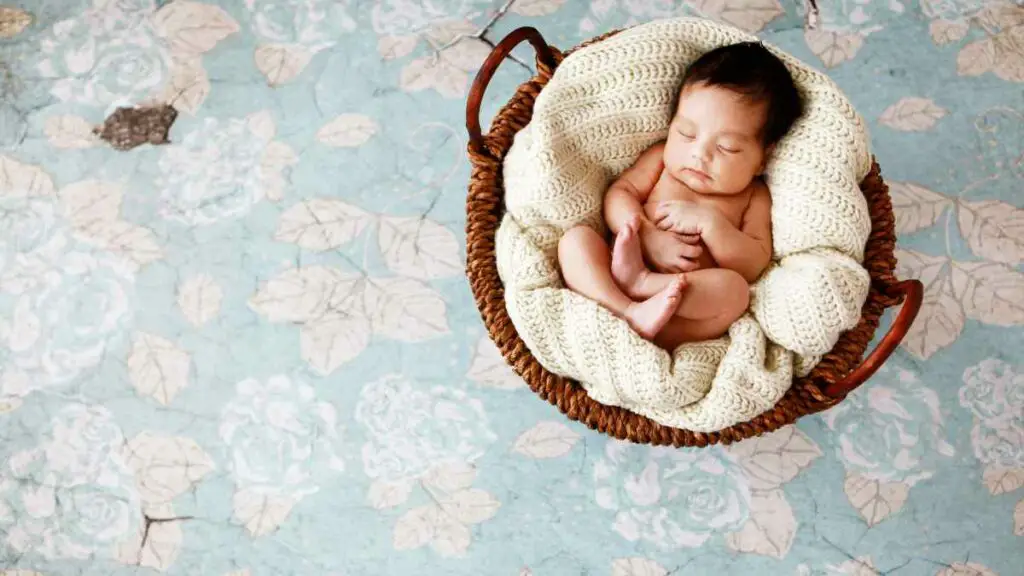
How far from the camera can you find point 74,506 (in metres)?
1.38

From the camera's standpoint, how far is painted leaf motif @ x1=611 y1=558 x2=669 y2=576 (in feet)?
4.30

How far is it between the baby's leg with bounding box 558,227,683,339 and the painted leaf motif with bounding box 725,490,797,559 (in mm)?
385

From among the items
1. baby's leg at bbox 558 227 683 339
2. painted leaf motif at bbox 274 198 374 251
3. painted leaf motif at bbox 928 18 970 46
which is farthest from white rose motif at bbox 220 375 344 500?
painted leaf motif at bbox 928 18 970 46

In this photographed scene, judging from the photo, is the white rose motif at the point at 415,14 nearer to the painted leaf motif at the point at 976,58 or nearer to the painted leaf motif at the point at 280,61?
the painted leaf motif at the point at 280,61

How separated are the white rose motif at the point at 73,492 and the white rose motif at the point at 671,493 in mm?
749

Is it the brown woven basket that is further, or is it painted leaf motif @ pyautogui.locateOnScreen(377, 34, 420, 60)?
painted leaf motif @ pyautogui.locateOnScreen(377, 34, 420, 60)

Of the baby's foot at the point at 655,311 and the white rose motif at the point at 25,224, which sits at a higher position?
the baby's foot at the point at 655,311

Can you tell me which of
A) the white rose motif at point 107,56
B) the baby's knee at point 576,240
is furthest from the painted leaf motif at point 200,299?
the baby's knee at point 576,240

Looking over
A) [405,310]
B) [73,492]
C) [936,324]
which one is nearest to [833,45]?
[936,324]

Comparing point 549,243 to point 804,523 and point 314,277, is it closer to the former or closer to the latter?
point 314,277

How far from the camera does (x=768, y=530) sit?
1.32 meters

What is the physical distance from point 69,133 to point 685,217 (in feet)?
3.56

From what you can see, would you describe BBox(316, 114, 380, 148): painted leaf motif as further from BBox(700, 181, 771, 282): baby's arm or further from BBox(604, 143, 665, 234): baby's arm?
BBox(700, 181, 771, 282): baby's arm

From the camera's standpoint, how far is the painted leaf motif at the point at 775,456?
133cm
